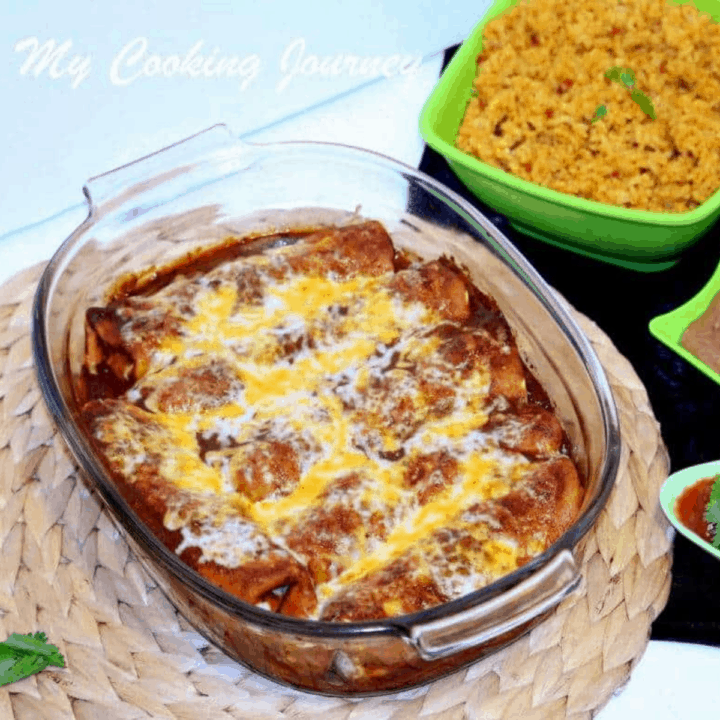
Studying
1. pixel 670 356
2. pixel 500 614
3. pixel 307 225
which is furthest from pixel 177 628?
pixel 670 356

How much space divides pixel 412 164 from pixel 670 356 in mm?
848

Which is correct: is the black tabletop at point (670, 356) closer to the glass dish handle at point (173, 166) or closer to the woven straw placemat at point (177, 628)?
the woven straw placemat at point (177, 628)

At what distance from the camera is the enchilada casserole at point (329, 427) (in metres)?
1.42

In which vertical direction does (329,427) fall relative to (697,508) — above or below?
above

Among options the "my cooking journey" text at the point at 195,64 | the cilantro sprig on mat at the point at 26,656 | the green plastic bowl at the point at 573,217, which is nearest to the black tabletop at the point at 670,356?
the green plastic bowl at the point at 573,217

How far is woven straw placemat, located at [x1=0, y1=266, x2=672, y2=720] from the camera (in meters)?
1.50

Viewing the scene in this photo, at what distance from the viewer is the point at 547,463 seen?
1567mm

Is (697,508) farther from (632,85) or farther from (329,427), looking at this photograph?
(632,85)

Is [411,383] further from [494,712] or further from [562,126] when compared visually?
[562,126]

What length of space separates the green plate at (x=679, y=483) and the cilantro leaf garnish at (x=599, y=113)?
0.88 metres

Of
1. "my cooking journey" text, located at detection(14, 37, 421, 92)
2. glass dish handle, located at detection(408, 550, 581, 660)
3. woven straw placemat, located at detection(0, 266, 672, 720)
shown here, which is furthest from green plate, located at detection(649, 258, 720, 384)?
"my cooking journey" text, located at detection(14, 37, 421, 92)

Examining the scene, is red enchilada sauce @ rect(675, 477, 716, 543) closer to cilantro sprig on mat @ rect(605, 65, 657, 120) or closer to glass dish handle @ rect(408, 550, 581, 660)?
glass dish handle @ rect(408, 550, 581, 660)

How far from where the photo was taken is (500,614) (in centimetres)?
128

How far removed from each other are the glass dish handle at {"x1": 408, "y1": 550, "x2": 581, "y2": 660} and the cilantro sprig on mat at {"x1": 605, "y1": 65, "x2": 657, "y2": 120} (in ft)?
4.32
